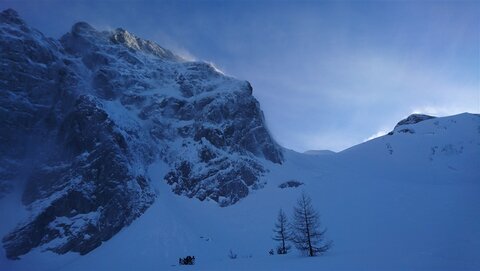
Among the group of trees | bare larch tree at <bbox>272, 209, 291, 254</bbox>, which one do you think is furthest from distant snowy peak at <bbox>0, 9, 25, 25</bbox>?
the group of trees

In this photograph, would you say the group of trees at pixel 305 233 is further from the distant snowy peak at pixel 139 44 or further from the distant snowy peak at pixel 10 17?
the distant snowy peak at pixel 139 44

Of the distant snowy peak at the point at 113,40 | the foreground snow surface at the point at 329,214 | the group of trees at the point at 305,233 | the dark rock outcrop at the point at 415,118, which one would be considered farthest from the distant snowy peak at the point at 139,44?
the group of trees at the point at 305,233

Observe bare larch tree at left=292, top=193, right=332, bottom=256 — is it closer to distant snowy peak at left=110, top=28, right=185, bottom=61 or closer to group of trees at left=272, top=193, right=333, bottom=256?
group of trees at left=272, top=193, right=333, bottom=256

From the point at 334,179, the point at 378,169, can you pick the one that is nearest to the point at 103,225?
the point at 334,179

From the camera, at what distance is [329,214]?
66438 mm

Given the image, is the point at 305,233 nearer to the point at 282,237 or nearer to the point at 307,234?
the point at 307,234

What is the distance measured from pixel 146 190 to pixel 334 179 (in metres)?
45.9

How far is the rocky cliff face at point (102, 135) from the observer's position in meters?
65.8

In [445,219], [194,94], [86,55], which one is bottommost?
[445,219]

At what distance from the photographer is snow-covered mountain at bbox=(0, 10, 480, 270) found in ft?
190

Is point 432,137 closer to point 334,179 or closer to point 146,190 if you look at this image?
point 334,179

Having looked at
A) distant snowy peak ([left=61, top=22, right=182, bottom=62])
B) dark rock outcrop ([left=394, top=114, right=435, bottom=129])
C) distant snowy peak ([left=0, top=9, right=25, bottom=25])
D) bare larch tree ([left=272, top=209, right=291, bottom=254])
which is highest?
distant snowy peak ([left=61, top=22, right=182, bottom=62])

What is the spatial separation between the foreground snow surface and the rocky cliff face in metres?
3.82

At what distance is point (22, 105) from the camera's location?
270ft
